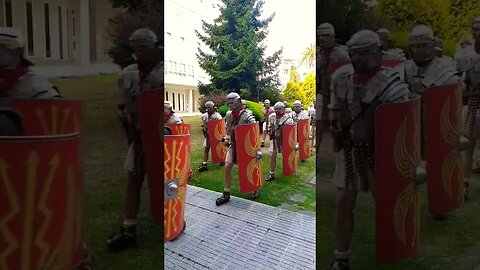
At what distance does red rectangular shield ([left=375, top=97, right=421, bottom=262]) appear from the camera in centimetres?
135

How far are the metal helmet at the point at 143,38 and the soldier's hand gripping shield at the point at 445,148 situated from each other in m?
0.95

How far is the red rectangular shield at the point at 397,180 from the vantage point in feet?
4.42

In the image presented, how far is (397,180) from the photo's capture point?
54.6 inches

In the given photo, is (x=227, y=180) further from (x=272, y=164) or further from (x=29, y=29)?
(x=29, y=29)

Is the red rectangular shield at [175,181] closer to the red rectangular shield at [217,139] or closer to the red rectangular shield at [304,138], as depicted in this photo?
the red rectangular shield at [217,139]

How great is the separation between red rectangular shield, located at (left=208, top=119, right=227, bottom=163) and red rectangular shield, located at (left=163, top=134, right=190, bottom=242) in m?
0.27

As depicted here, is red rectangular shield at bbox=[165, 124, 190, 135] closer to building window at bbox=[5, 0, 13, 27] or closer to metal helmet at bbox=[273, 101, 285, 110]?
metal helmet at bbox=[273, 101, 285, 110]

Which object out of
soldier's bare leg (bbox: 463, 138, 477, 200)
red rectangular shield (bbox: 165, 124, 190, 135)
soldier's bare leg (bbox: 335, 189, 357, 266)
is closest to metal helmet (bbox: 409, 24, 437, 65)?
Answer: soldier's bare leg (bbox: 463, 138, 477, 200)

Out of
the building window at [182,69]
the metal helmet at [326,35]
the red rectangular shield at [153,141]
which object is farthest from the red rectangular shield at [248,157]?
the metal helmet at [326,35]

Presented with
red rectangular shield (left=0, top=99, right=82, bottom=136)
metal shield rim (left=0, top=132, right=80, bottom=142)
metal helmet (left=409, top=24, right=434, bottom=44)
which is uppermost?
metal helmet (left=409, top=24, right=434, bottom=44)

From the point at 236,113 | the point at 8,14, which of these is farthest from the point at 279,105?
the point at 8,14

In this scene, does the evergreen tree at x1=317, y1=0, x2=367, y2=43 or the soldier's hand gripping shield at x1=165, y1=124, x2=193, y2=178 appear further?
the soldier's hand gripping shield at x1=165, y1=124, x2=193, y2=178

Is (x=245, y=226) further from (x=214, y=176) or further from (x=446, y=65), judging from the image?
(x=446, y=65)

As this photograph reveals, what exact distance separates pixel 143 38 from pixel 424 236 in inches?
45.7
